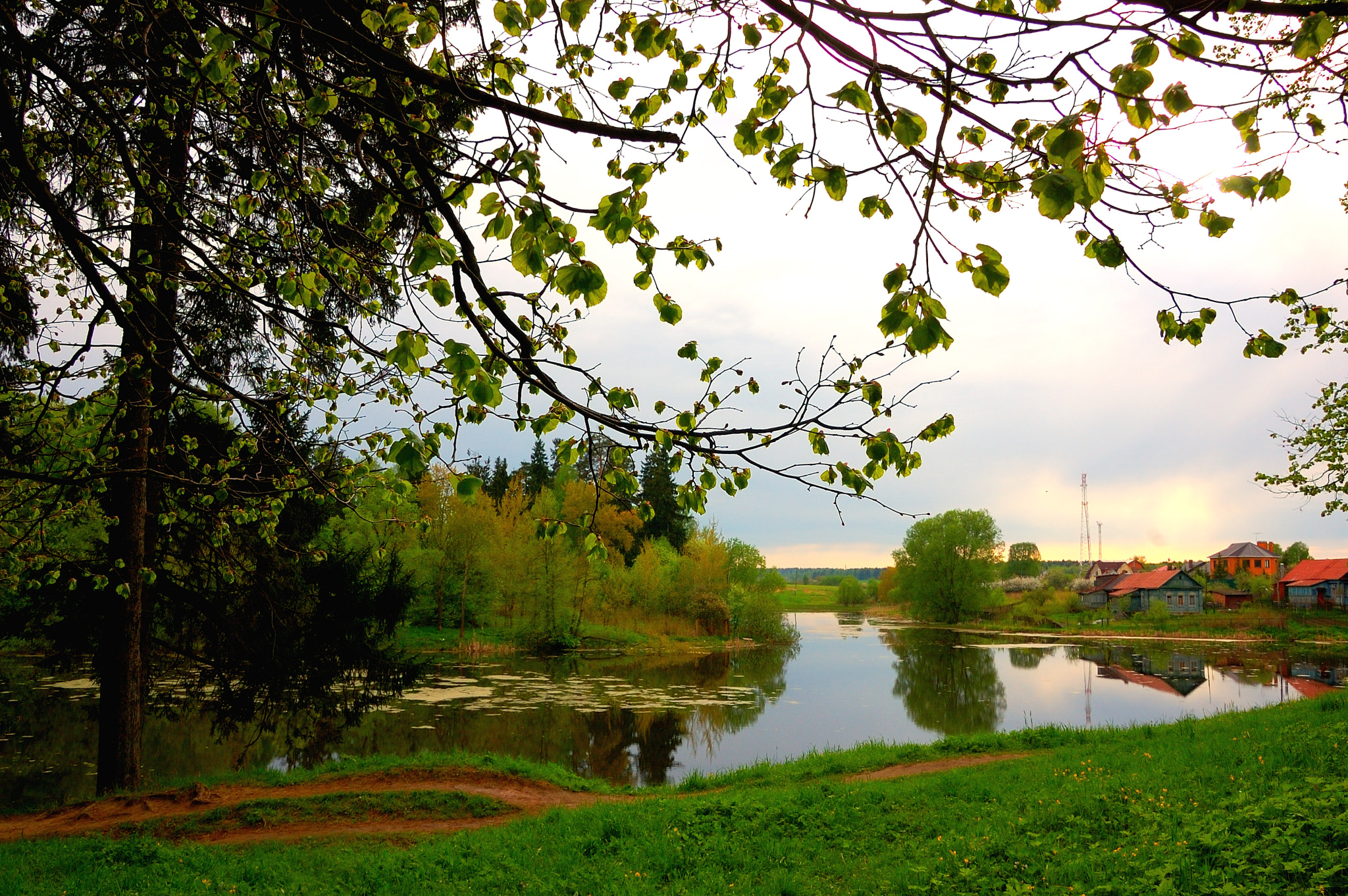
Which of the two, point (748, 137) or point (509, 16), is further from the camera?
point (748, 137)

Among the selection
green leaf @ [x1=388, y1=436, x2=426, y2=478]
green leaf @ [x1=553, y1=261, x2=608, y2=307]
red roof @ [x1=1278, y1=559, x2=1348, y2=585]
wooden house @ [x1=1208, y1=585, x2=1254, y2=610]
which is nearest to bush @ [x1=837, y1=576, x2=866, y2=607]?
wooden house @ [x1=1208, y1=585, x2=1254, y2=610]

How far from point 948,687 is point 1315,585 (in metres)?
44.3

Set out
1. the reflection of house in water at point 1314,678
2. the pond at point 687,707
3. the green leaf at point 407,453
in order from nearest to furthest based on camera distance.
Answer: the green leaf at point 407,453 < the pond at point 687,707 < the reflection of house in water at point 1314,678

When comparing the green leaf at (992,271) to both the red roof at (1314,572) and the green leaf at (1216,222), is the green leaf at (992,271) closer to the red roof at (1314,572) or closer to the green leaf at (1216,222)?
the green leaf at (1216,222)

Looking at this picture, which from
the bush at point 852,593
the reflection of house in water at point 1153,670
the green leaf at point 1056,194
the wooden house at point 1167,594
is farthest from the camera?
the bush at point 852,593

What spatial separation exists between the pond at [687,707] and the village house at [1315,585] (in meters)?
22.1

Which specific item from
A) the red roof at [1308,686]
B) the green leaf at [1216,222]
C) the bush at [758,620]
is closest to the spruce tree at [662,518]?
the bush at [758,620]

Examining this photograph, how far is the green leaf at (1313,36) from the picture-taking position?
1809 mm

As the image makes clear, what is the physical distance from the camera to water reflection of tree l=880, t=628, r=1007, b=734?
17.7 m

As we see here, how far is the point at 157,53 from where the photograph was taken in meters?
4.03

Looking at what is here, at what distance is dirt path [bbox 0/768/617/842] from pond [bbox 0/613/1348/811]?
2287 millimetres

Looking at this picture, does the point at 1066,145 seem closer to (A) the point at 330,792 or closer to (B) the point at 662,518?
(A) the point at 330,792

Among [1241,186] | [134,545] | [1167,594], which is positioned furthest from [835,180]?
[1167,594]

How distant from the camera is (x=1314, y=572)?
50938 millimetres
